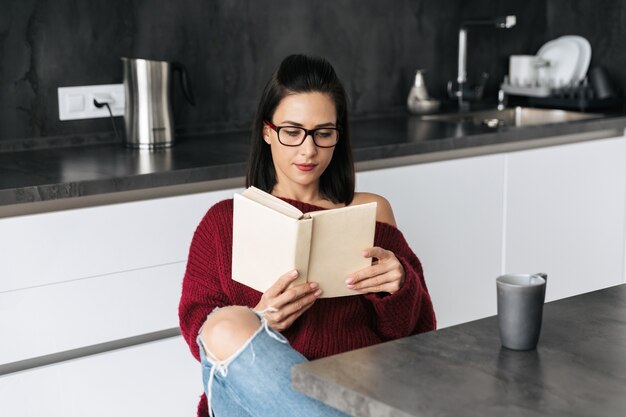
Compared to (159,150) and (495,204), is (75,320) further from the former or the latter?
(495,204)

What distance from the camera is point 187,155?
8.49 ft

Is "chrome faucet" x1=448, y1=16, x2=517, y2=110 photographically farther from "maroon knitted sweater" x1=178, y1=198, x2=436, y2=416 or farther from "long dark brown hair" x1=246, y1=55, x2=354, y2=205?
"maroon knitted sweater" x1=178, y1=198, x2=436, y2=416

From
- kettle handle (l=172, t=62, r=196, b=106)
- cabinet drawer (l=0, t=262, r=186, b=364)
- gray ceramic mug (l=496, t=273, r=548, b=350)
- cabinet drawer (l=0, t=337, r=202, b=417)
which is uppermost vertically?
kettle handle (l=172, t=62, r=196, b=106)

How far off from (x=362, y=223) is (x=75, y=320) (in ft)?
2.84

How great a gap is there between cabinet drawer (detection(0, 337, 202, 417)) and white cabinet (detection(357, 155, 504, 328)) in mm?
757

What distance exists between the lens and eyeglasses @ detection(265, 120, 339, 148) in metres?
1.87

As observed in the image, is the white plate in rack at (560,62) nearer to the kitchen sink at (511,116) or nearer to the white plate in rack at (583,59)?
the white plate in rack at (583,59)

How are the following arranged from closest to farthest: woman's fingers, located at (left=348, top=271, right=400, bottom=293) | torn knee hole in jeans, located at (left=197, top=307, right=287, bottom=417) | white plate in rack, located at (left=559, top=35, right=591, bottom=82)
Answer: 1. torn knee hole in jeans, located at (left=197, top=307, right=287, bottom=417)
2. woman's fingers, located at (left=348, top=271, right=400, bottom=293)
3. white plate in rack, located at (left=559, top=35, right=591, bottom=82)

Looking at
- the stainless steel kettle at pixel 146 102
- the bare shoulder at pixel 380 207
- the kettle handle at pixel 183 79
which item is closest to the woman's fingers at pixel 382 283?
the bare shoulder at pixel 380 207

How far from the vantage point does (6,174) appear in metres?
2.30

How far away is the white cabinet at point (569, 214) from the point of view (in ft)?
10.2

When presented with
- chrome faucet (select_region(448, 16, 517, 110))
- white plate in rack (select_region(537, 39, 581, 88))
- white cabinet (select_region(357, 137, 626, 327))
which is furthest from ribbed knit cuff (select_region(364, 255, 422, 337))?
white plate in rack (select_region(537, 39, 581, 88))

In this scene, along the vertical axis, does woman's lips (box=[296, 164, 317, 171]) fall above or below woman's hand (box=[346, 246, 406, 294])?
above

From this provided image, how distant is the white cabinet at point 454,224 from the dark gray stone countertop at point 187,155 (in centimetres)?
6
